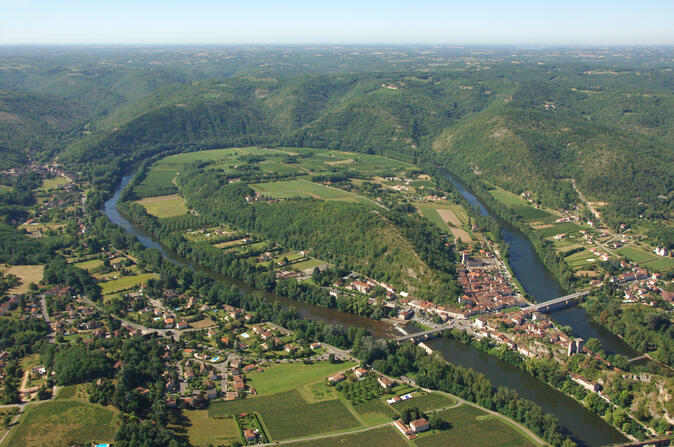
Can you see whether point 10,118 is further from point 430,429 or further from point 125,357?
point 430,429

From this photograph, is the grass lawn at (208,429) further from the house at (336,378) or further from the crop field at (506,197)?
the crop field at (506,197)

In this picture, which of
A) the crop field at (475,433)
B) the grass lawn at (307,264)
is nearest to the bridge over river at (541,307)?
the crop field at (475,433)

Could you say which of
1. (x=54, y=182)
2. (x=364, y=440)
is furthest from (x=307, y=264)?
(x=54, y=182)

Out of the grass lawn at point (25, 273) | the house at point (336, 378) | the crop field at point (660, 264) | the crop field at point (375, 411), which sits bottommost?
the crop field at point (375, 411)

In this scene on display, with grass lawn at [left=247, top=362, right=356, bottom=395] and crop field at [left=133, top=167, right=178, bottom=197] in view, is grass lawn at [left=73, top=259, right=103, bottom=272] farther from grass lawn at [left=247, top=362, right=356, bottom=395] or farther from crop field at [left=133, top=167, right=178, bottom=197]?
grass lawn at [left=247, top=362, right=356, bottom=395]

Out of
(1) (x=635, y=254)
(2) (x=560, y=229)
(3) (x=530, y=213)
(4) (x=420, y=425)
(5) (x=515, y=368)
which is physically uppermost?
(3) (x=530, y=213)

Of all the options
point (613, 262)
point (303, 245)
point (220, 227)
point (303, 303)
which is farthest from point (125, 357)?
point (613, 262)

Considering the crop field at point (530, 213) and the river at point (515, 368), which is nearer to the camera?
the river at point (515, 368)

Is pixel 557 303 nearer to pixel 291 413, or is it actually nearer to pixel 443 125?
pixel 291 413
